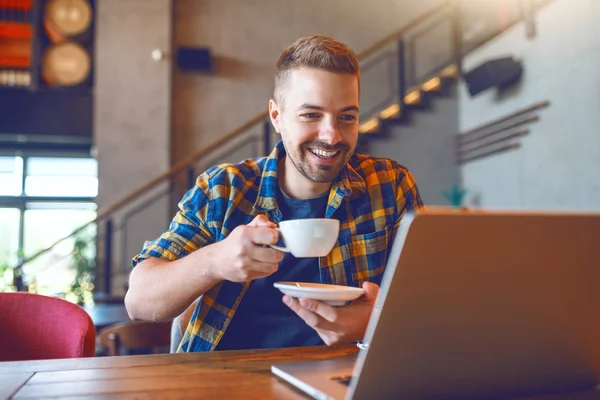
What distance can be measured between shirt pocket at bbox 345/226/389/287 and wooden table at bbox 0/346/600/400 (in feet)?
1.25

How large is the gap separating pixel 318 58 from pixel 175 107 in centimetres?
503

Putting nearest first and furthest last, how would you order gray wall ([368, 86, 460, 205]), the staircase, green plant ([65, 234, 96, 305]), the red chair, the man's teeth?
the red chair
the man's teeth
green plant ([65, 234, 96, 305])
the staircase
gray wall ([368, 86, 460, 205])

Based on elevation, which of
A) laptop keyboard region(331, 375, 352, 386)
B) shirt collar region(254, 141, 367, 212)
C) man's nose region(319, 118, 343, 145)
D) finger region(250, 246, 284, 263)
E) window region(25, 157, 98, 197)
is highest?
window region(25, 157, 98, 197)

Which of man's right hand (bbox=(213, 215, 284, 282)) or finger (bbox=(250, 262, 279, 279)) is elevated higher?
man's right hand (bbox=(213, 215, 284, 282))

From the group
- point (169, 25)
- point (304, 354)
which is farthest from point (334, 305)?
point (169, 25)

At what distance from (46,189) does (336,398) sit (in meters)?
6.41

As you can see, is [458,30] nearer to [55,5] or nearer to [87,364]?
[55,5]

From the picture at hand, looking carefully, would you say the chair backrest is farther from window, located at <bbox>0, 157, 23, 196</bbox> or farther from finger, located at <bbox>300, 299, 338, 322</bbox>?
window, located at <bbox>0, 157, 23, 196</bbox>

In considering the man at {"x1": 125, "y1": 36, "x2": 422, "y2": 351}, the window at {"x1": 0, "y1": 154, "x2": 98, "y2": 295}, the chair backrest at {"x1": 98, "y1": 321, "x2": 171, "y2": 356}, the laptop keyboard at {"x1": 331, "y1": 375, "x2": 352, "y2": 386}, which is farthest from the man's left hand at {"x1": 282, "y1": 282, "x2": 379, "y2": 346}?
the window at {"x1": 0, "y1": 154, "x2": 98, "y2": 295}

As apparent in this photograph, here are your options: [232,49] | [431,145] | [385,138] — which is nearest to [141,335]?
[385,138]

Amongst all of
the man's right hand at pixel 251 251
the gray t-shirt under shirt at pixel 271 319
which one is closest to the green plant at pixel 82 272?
the gray t-shirt under shirt at pixel 271 319

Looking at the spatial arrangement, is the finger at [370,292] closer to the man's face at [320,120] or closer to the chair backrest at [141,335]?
the man's face at [320,120]

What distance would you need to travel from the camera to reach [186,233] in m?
1.40

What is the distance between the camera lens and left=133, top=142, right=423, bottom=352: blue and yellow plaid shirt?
53.1 inches
